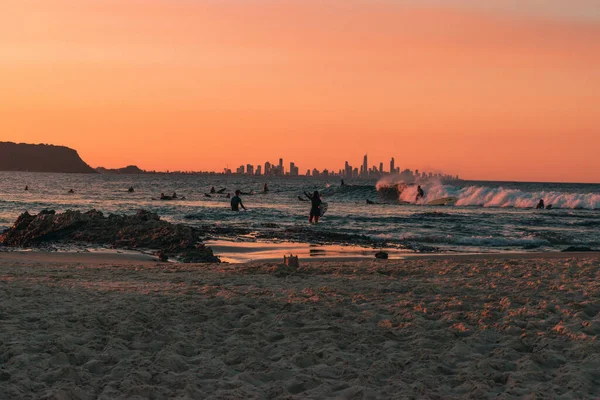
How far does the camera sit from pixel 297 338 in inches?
294

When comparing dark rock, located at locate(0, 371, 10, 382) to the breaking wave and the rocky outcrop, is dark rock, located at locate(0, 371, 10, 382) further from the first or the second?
the breaking wave

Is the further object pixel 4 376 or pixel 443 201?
pixel 443 201

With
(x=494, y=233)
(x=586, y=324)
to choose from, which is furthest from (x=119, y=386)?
(x=494, y=233)

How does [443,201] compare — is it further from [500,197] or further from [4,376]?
[4,376]

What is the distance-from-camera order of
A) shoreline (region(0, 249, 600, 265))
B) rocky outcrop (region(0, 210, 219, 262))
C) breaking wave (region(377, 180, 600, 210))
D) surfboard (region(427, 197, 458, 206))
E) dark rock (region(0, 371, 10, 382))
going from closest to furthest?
dark rock (region(0, 371, 10, 382)) < shoreline (region(0, 249, 600, 265)) < rocky outcrop (region(0, 210, 219, 262)) < breaking wave (region(377, 180, 600, 210)) < surfboard (region(427, 197, 458, 206))

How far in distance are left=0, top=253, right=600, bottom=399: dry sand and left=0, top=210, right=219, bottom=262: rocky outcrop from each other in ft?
21.7

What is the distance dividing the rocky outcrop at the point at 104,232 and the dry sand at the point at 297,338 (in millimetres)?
6616

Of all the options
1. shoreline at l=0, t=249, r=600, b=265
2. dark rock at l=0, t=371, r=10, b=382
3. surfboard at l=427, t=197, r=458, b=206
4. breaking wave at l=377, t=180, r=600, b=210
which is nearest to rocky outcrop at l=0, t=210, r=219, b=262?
shoreline at l=0, t=249, r=600, b=265

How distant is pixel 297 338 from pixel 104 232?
45.0 ft

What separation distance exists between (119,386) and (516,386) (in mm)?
3850

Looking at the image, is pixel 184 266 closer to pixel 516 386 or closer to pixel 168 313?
pixel 168 313

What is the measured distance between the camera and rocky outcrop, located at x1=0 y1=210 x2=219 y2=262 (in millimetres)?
18312

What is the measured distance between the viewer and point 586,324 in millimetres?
8047

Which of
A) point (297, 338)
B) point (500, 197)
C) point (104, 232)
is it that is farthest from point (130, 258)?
point (500, 197)
